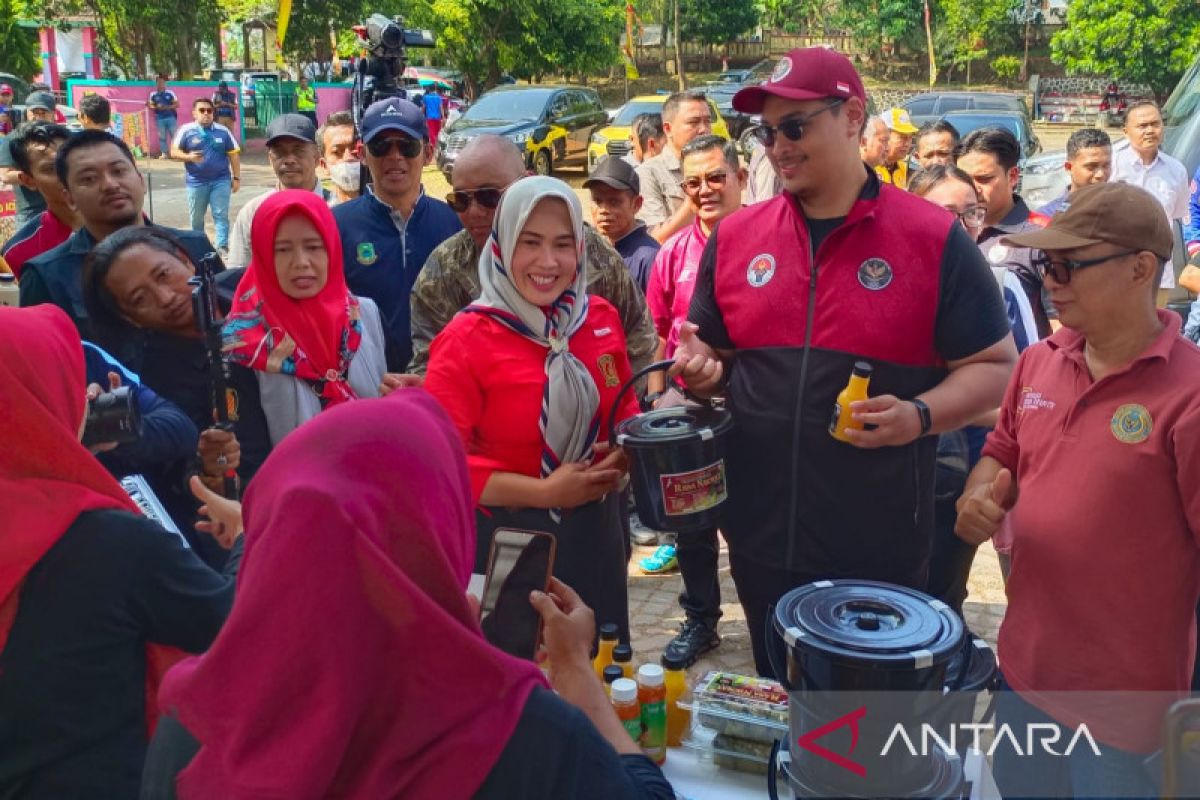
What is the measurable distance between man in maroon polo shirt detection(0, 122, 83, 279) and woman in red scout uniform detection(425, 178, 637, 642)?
2.82 metres

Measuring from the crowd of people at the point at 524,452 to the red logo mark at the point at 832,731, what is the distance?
362 mm

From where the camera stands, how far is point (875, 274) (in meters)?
2.68

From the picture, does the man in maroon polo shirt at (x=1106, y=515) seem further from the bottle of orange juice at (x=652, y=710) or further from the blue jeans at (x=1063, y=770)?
the bottle of orange juice at (x=652, y=710)

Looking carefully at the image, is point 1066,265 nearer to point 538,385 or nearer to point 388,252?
point 538,385

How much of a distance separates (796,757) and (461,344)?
148cm

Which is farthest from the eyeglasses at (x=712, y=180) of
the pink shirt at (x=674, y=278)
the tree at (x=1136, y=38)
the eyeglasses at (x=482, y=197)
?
the tree at (x=1136, y=38)

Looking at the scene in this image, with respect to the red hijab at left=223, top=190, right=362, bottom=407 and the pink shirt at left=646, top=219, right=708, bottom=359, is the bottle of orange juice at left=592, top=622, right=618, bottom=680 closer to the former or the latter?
the red hijab at left=223, top=190, right=362, bottom=407

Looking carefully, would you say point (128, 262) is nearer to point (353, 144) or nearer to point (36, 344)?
point (36, 344)

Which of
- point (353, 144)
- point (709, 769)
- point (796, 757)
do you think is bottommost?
point (709, 769)

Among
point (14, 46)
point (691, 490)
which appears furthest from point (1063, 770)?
point (14, 46)

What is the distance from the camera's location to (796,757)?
1.97m

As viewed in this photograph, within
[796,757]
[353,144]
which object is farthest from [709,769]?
[353,144]

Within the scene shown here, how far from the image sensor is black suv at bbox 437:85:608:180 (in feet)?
61.4

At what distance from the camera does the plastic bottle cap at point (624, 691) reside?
2.33m
